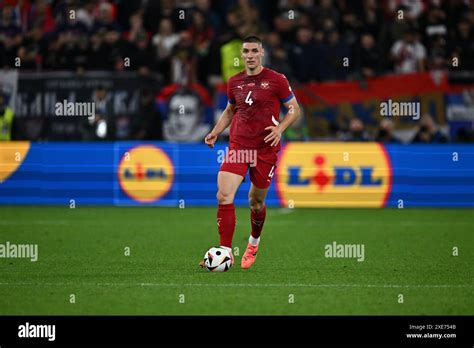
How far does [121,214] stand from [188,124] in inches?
152

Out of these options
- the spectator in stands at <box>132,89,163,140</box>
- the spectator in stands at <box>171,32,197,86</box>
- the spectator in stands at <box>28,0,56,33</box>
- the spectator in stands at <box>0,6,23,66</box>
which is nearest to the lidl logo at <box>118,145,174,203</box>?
the spectator in stands at <box>132,89,163,140</box>

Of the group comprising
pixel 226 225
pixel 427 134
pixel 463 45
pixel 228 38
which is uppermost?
pixel 228 38

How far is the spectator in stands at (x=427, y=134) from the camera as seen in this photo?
2094 centimetres

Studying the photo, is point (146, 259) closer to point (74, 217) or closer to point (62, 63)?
point (74, 217)

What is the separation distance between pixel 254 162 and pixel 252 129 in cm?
36

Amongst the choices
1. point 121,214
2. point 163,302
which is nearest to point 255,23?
point 121,214

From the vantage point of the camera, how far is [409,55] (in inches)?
886

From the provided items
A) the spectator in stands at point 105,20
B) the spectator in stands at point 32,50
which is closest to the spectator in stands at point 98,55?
the spectator in stands at point 105,20

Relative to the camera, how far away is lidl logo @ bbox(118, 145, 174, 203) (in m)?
19.8

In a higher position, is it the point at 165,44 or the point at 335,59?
the point at 165,44

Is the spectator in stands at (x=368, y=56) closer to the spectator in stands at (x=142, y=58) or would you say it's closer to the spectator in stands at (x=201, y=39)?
the spectator in stands at (x=201, y=39)

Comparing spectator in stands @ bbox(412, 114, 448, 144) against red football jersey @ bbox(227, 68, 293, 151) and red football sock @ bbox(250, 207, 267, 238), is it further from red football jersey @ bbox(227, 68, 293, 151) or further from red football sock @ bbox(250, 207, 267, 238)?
red football jersey @ bbox(227, 68, 293, 151)

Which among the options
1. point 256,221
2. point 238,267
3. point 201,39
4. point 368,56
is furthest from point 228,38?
point 238,267

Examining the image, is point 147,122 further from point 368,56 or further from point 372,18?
point 372,18
